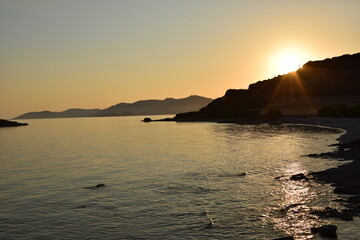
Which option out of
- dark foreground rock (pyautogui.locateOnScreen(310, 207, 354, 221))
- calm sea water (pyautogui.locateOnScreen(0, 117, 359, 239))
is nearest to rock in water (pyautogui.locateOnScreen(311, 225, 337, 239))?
calm sea water (pyautogui.locateOnScreen(0, 117, 359, 239))

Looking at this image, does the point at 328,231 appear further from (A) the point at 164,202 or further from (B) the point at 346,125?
(B) the point at 346,125

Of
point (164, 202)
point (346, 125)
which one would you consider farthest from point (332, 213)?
point (346, 125)

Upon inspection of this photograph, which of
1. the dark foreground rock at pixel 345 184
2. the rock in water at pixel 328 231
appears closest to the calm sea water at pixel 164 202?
the rock in water at pixel 328 231

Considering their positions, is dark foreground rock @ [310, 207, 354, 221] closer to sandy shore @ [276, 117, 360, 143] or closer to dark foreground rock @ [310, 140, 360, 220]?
dark foreground rock @ [310, 140, 360, 220]

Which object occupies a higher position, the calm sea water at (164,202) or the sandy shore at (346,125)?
the sandy shore at (346,125)

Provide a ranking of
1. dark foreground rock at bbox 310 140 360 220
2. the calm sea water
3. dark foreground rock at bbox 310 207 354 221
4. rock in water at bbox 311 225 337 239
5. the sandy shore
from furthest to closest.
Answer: the sandy shore, dark foreground rock at bbox 310 140 360 220, dark foreground rock at bbox 310 207 354 221, the calm sea water, rock in water at bbox 311 225 337 239

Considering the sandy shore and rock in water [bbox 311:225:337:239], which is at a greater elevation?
the sandy shore

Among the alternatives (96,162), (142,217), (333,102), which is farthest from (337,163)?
(333,102)

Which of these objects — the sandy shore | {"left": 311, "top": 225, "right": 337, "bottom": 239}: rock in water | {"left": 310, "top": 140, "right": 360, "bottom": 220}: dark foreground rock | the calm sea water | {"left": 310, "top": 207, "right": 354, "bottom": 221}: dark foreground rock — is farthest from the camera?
the sandy shore

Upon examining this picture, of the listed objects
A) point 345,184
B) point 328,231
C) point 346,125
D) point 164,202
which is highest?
point 346,125

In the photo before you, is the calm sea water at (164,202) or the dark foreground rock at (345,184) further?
the dark foreground rock at (345,184)

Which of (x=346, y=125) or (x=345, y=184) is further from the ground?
(x=346, y=125)

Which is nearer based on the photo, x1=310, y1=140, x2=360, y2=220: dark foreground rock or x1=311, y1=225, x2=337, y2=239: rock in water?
x1=311, y1=225, x2=337, y2=239: rock in water

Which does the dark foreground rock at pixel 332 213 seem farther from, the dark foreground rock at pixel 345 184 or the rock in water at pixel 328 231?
the rock in water at pixel 328 231
